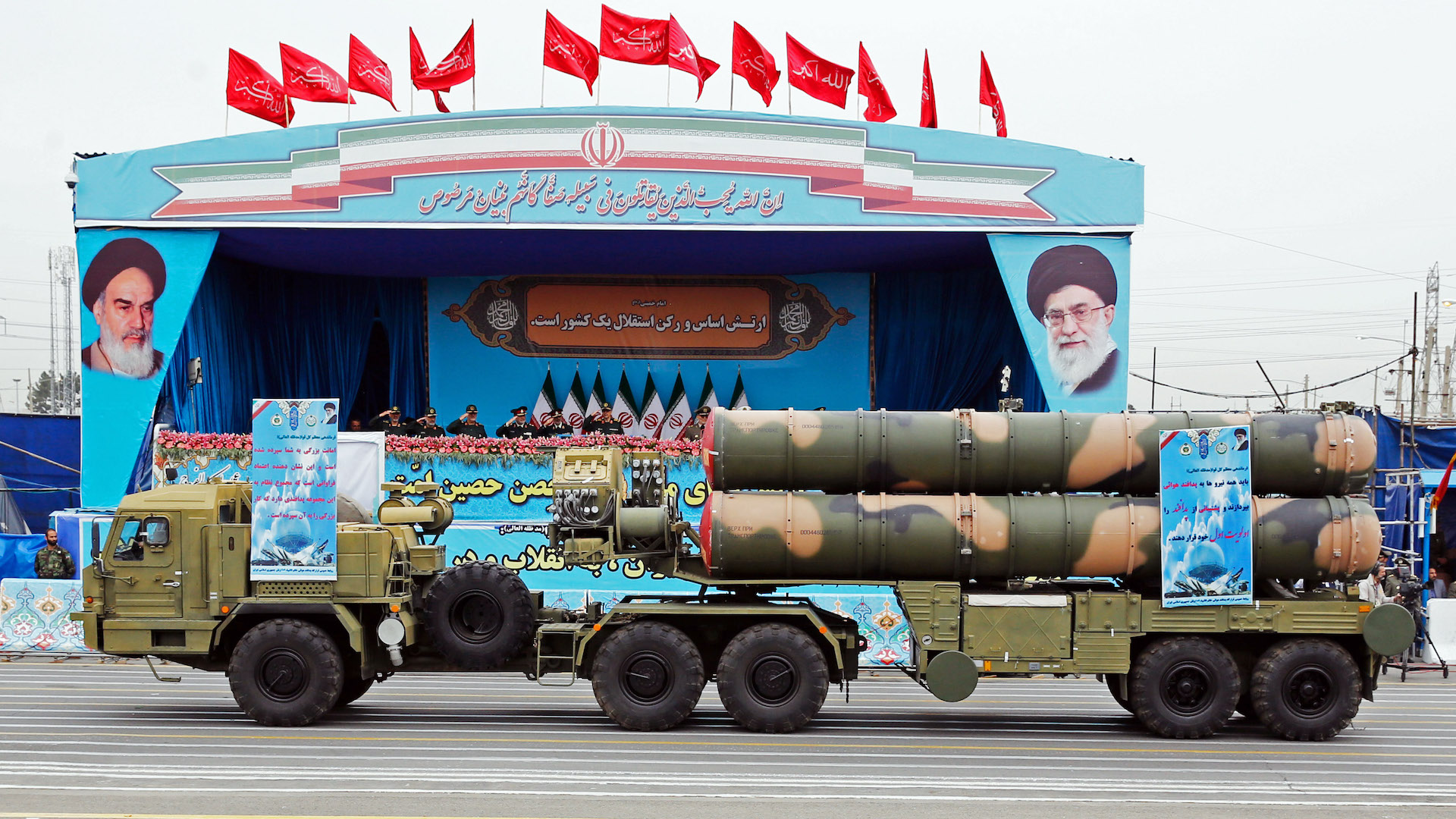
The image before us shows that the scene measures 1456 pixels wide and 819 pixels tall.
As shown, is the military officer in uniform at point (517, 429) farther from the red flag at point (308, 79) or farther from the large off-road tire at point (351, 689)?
the large off-road tire at point (351, 689)

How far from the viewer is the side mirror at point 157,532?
41.3ft

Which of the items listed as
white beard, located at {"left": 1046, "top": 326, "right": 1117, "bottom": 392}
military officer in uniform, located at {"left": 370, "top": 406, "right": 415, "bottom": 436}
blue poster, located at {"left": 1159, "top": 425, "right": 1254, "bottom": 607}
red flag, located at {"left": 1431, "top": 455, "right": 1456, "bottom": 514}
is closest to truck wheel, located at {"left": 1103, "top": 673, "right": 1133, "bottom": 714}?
blue poster, located at {"left": 1159, "top": 425, "right": 1254, "bottom": 607}

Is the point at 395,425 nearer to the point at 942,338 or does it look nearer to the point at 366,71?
the point at 366,71

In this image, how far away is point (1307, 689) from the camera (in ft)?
40.1

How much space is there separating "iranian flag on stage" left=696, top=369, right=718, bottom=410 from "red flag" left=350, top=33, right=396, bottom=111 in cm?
994

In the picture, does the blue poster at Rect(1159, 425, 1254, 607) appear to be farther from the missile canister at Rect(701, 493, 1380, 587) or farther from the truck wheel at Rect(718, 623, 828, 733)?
the truck wheel at Rect(718, 623, 828, 733)

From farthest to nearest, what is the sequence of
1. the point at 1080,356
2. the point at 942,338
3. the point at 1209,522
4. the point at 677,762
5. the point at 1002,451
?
the point at 942,338 → the point at 1080,356 → the point at 1002,451 → the point at 1209,522 → the point at 677,762

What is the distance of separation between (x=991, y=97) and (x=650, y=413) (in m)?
10.9

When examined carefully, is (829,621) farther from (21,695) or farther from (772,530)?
(21,695)

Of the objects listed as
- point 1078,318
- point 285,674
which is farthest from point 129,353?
point 1078,318

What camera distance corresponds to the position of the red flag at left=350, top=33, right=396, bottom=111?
933 inches

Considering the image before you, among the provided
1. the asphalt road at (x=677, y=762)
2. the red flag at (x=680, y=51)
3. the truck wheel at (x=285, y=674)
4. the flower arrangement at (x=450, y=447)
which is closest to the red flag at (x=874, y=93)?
the red flag at (x=680, y=51)

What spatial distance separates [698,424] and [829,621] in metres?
14.6

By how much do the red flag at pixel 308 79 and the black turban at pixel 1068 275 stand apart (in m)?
14.2
